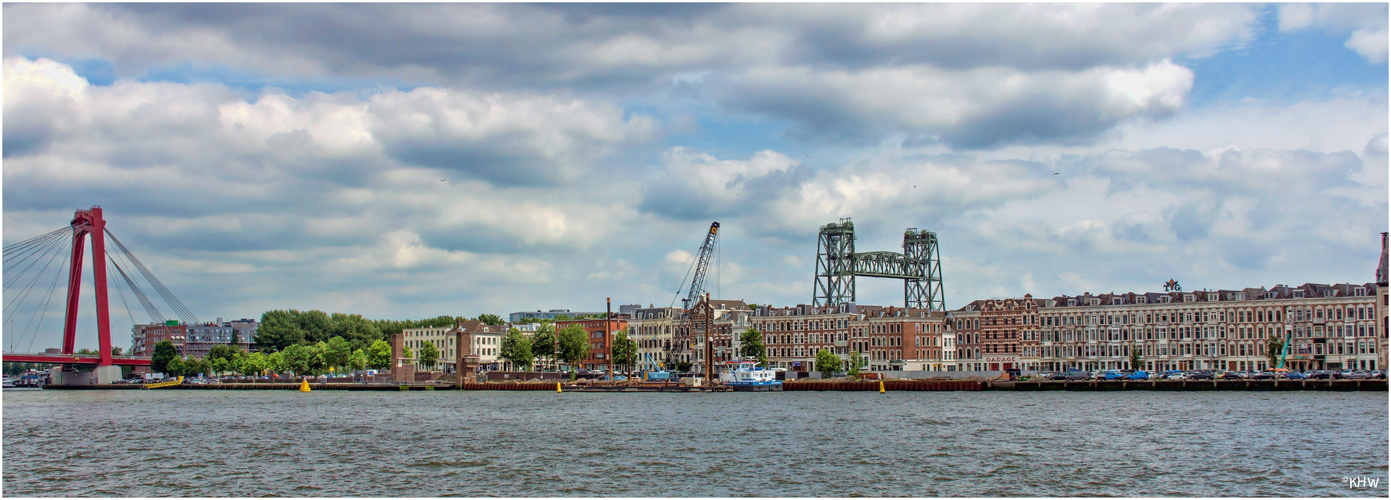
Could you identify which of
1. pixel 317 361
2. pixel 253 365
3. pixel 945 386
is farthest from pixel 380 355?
pixel 945 386

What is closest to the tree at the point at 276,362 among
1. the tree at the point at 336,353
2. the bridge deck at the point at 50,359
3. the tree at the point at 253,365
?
the tree at the point at 253,365

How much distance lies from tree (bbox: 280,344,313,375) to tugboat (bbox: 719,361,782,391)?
7858 centimetres

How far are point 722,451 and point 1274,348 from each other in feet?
319

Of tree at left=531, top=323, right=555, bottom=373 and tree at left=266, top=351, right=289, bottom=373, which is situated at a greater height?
tree at left=531, top=323, right=555, bottom=373

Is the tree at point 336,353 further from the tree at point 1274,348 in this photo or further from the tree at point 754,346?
the tree at point 1274,348

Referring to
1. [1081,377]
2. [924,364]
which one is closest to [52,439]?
[1081,377]

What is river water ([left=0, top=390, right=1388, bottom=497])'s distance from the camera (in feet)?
135

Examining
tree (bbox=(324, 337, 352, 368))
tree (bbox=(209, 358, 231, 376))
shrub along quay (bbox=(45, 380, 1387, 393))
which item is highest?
tree (bbox=(324, 337, 352, 368))

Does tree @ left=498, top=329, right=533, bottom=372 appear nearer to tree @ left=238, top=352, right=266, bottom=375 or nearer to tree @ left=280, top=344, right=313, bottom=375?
tree @ left=280, top=344, right=313, bottom=375

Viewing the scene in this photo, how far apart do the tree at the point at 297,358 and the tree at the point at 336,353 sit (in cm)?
313

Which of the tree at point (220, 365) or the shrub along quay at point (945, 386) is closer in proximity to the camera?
the shrub along quay at point (945, 386)

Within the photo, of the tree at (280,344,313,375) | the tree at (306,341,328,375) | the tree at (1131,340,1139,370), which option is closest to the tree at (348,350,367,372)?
the tree at (306,341,328,375)

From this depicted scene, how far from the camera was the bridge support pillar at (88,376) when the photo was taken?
6129 inches

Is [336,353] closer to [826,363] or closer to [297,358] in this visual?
[297,358]
